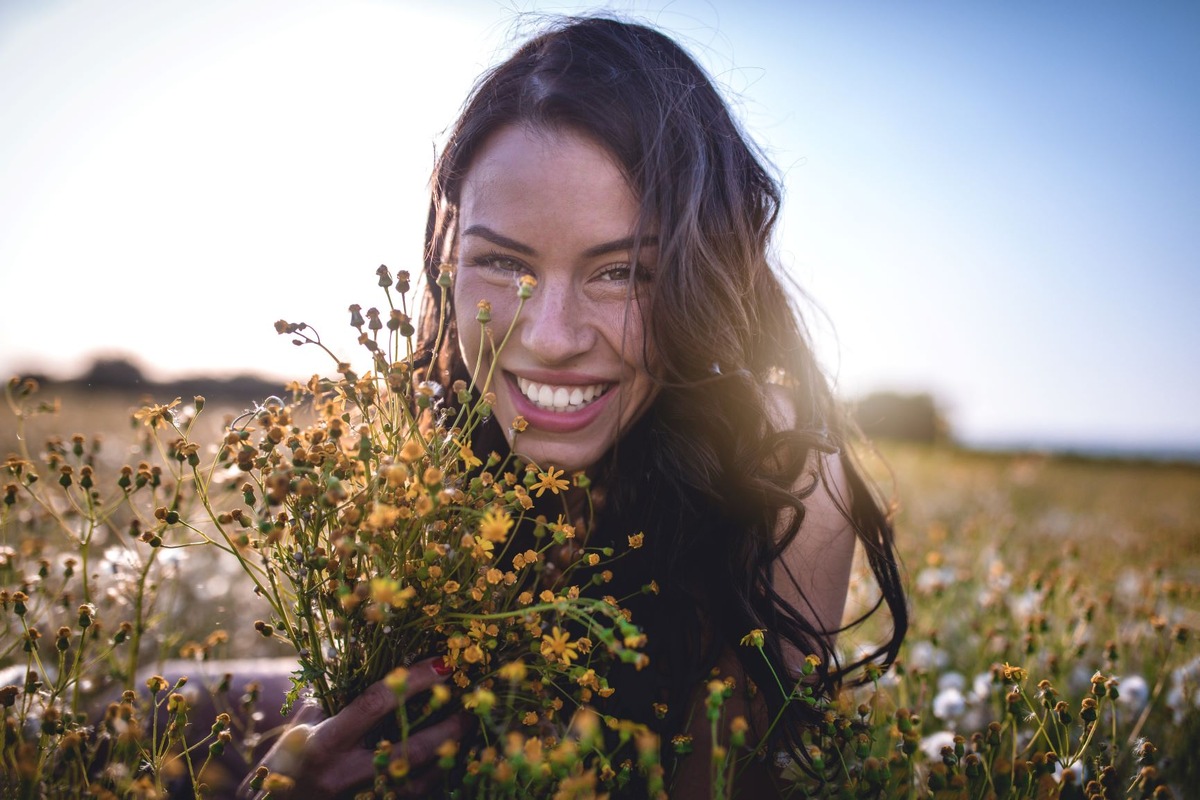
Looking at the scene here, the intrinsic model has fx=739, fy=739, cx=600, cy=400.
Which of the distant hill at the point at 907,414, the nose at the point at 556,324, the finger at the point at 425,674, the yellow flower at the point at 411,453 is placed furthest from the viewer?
the distant hill at the point at 907,414

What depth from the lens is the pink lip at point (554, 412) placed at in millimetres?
1820

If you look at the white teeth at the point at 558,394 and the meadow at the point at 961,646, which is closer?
the meadow at the point at 961,646

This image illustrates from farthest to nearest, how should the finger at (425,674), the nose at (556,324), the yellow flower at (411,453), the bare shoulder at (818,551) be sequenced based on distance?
the bare shoulder at (818,551) < the nose at (556,324) < the finger at (425,674) < the yellow flower at (411,453)

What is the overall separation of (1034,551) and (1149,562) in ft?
1.85

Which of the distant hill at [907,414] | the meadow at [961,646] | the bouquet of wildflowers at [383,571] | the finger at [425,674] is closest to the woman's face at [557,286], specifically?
the bouquet of wildflowers at [383,571]

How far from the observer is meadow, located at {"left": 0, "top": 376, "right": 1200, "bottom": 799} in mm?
1348

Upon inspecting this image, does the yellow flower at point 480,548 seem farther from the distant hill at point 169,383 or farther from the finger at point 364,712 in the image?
the distant hill at point 169,383

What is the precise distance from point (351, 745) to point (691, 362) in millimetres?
1105

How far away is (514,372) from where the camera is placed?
1.84 m

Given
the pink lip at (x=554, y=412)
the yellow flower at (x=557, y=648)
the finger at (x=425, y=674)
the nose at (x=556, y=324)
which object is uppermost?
the nose at (x=556, y=324)

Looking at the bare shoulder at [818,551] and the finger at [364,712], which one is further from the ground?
the bare shoulder at [818,551]

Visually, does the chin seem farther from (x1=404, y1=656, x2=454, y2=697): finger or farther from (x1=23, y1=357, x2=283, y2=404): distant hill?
(x1=23, y1=357, x2=283, y2=404): distant hill

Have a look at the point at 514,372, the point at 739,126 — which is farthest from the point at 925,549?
the point at 514,372

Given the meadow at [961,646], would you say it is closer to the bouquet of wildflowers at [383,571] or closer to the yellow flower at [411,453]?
the bouquet of wildflowers at [383,571]
